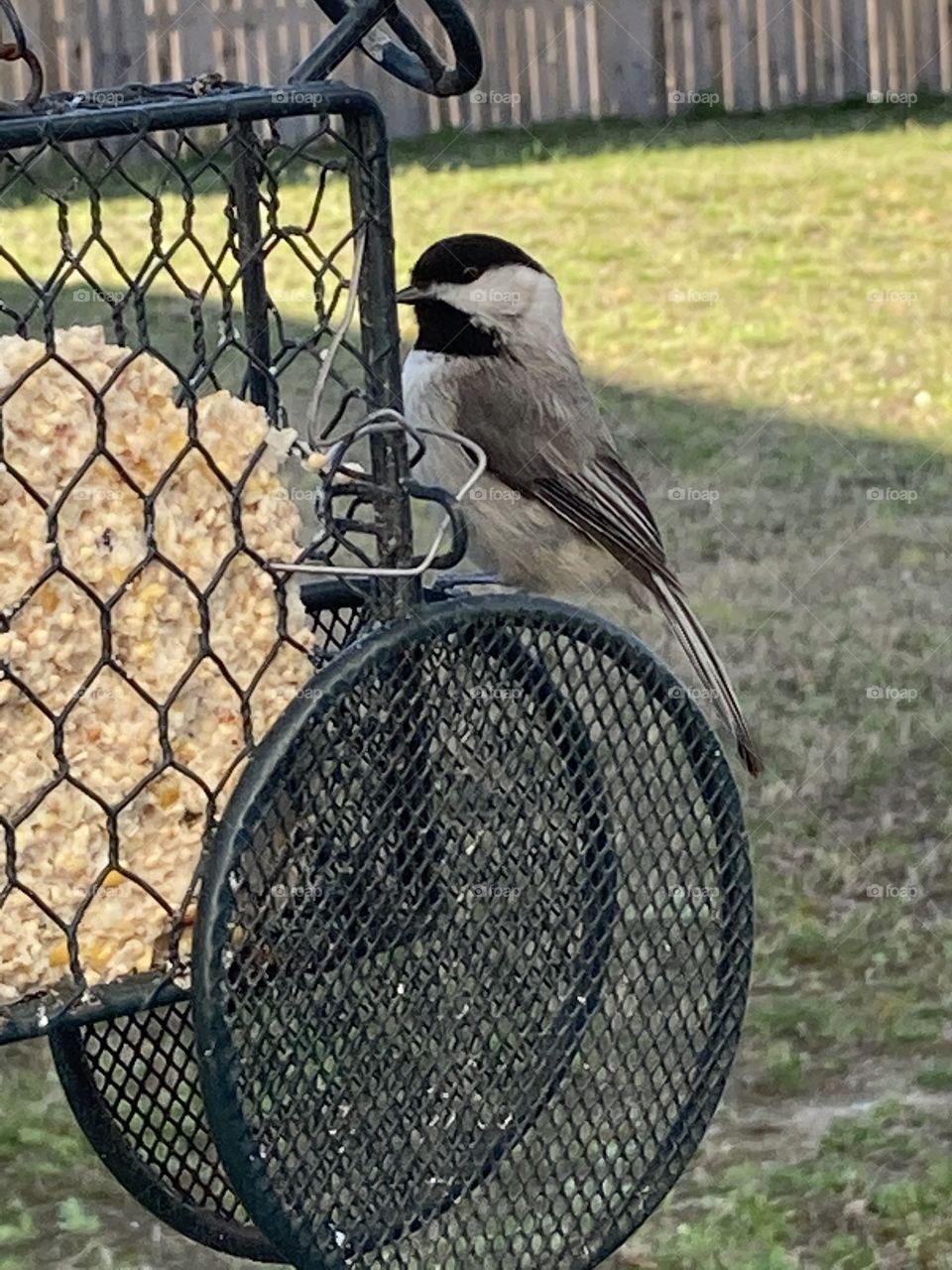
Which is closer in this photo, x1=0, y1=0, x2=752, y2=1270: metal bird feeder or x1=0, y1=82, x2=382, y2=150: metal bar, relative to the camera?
x1=0, y1=82, x2=382, y2=150: metal bar

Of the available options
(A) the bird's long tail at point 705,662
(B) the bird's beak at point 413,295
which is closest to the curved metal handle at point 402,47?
(B) the bird's beak at point 413,295

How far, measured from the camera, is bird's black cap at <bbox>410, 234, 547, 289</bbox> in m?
3.79

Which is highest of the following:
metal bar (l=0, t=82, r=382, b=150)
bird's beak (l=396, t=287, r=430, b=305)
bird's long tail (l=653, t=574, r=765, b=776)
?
metal bar (l=0, t=82, r=382, b=150)

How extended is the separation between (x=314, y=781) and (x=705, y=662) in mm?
1413

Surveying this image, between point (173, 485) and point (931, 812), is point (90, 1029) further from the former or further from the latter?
point (931, 812)

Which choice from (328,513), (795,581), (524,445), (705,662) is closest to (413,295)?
(524,445)

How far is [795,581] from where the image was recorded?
7.11 metres

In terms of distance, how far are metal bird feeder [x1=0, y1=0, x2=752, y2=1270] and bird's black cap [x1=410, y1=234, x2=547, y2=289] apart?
3.09 ft

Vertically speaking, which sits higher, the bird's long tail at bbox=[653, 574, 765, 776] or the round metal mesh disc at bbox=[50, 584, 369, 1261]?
the bird's long tail at bbox=[653, 574, 765, 776]

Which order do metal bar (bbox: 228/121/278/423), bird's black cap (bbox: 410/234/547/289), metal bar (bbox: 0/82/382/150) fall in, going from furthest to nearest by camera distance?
bird's black cap (bbox: 410/234/547/289) → metal bar (bbox: 228/121/278/423) → metal bar (bbox: 0/82/382/150)

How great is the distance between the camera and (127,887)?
2445 mm

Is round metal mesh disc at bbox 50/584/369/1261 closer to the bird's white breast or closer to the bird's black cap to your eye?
the bird's black cap

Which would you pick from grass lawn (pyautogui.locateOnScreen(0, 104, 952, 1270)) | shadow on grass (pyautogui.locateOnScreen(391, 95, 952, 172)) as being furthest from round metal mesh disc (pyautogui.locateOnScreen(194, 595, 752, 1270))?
shadow on grass (pyautogui.locateOnScreen(391, 95, 952, 172))

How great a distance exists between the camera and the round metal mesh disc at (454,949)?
2.39 meters
